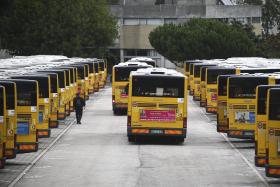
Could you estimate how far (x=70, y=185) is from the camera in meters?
25.7

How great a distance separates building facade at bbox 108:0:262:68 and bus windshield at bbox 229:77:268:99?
93794 millimetres

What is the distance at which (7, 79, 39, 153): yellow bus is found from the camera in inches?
1246

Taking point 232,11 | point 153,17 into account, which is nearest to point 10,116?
point 232,11

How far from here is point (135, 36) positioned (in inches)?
5246

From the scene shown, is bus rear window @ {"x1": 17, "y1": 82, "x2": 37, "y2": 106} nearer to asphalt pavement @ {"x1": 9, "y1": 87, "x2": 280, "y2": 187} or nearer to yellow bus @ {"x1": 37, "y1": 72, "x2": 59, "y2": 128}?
asphalt pavement @ {"x1": 9, "y1": 87, "x2": 280, "y2": 187}

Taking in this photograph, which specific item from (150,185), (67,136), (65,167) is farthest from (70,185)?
(67,136)

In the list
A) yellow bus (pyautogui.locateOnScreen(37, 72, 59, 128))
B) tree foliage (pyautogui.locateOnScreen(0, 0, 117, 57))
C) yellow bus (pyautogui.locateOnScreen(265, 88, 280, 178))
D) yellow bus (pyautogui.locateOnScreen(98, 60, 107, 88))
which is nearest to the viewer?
yellow bus (pyautogui.locateOnScreen(265, 88, 280, 178))

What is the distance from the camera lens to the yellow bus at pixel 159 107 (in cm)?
3706

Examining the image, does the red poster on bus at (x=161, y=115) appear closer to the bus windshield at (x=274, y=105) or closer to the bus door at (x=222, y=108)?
the bus door at (x=222, y=108)

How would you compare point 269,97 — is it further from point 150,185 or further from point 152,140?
point 152,140

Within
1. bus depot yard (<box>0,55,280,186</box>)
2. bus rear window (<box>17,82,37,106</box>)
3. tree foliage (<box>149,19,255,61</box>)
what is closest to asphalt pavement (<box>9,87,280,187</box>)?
bus depot yard (<box>0,55,280,186</box>)

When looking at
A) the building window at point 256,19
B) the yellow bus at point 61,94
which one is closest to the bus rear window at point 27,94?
the yellow bus at point 61,94

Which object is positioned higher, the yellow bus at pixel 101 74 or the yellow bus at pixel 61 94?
the yellow bus at pixel 61 94

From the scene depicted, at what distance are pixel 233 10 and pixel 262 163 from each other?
106m
